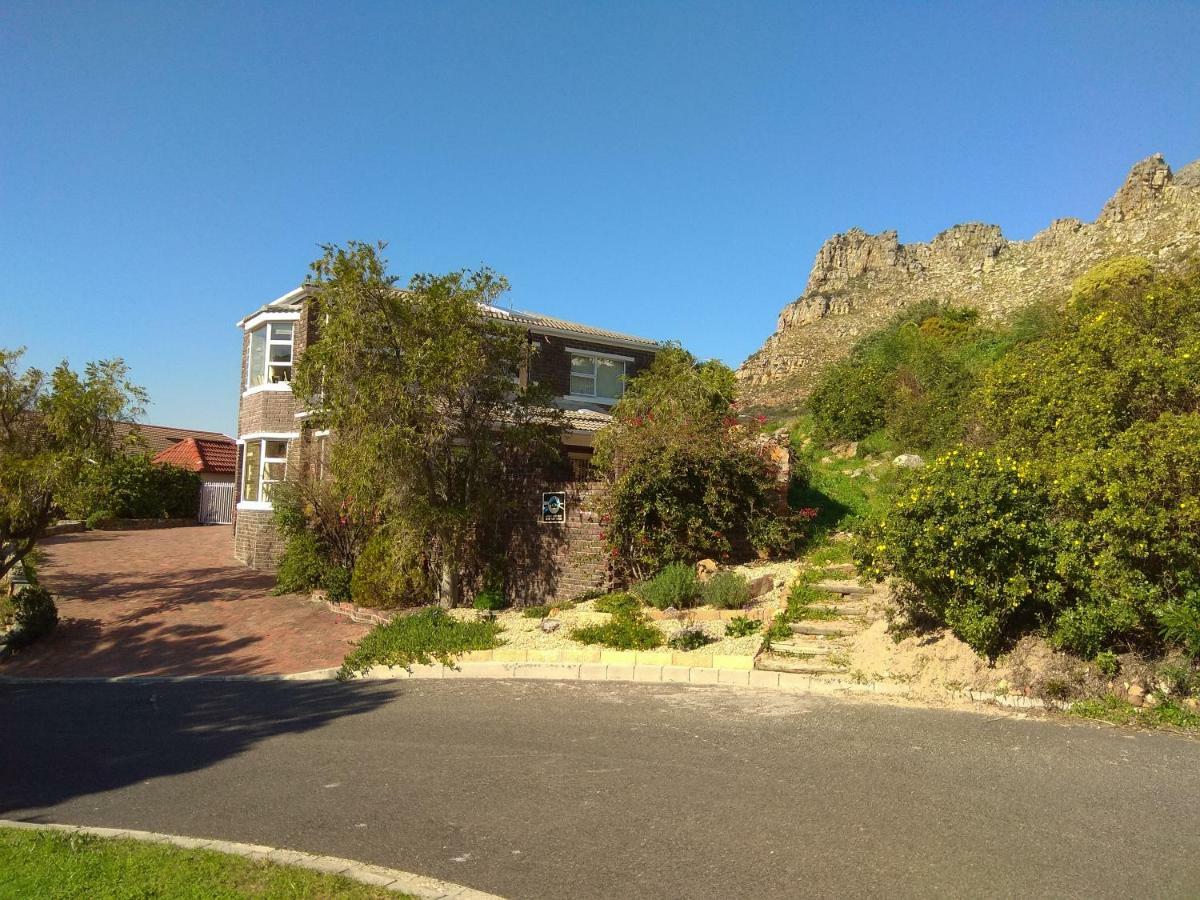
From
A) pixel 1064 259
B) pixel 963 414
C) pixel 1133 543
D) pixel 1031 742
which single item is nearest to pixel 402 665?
pixel 1031 742

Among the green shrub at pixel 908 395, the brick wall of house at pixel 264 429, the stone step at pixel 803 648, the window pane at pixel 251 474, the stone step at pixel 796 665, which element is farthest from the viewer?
the window pane at pixel 251 474

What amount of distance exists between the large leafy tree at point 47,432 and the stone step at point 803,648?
11.5 m

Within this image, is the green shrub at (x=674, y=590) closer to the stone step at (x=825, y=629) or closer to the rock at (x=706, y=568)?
the rock at (x=706, y=568)

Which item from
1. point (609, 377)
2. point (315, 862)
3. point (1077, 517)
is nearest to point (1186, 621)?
point (1077, 517)

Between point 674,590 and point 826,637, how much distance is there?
2490 millimetres

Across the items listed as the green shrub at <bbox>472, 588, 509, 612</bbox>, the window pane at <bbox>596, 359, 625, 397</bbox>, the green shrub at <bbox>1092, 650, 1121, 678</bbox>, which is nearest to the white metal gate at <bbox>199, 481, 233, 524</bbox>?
the window pane at <bbox>596, 359, 625, 397</bbox>

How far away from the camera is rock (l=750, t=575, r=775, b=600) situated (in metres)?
12.5

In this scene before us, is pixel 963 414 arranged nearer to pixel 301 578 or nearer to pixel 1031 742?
pixel 1031 742

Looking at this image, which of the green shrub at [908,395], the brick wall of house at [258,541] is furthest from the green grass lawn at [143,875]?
the green shrub at [908,395]

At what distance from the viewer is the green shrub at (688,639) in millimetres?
10555

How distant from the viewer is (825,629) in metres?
10.6

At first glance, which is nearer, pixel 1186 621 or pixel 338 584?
pixel 1186 621

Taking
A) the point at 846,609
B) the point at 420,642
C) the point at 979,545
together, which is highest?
the point at 979,545

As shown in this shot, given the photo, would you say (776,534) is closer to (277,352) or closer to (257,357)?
(277,352)
